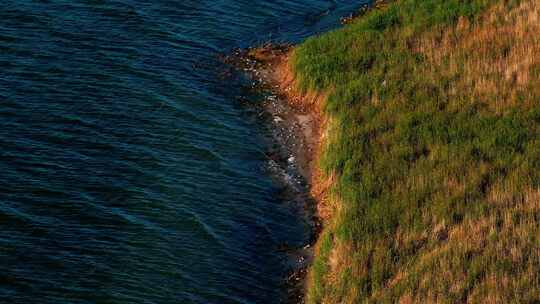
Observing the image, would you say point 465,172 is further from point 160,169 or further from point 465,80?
point 160,169

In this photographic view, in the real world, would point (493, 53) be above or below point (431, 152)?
above

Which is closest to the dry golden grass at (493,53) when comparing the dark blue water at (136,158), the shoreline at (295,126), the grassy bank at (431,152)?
the grassy bank at (431,152)

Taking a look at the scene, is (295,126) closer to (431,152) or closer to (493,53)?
(431,152)

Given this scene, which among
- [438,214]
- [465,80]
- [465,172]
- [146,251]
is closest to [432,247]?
[438,214]

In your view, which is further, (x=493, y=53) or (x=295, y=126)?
(x=295, y=126)

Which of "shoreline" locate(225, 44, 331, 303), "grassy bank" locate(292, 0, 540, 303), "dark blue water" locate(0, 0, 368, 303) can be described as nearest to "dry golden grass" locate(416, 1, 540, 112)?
"grassy bank" locate(292, 0, 540, 303)

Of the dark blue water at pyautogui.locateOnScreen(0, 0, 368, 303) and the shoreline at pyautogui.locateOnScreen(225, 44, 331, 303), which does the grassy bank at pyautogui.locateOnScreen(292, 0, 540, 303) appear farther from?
the dark blue water at pyautogui.locateOnScreen(0, 0, 368, 303)

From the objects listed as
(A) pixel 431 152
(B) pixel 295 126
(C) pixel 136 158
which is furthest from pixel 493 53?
(C) pixel 136 158

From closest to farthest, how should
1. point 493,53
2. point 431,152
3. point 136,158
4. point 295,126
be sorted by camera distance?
point 431,152
point 136,158
point 493,53
point 295,126
